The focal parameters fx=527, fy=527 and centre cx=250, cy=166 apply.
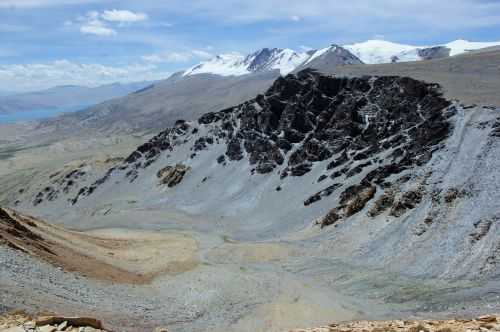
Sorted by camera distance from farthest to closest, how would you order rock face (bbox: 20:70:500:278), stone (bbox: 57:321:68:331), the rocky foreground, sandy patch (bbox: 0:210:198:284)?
rock face (bbox: 20:70:500:278)
sandy patch (bbox: 0:210:198:284)
stone (bbox: 57:321:68:331)
the rocky foreground

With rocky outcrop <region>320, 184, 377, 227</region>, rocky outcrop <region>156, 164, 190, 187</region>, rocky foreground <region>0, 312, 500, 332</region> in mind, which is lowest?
rocky outcrop <region>156, 164, 190, 187</region>

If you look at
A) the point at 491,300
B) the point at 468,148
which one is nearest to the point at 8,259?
the point at 491,300

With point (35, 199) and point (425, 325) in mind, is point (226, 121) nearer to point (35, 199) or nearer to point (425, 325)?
point (35, 199)

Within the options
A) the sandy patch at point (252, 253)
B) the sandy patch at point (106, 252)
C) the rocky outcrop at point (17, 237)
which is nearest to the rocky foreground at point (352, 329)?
the rocky outcrop at point (17, 237)

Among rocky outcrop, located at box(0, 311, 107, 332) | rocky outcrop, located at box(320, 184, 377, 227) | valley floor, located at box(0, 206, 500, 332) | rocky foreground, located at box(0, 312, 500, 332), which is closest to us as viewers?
rocky foreground, located at box(0, 312, 500, 332)

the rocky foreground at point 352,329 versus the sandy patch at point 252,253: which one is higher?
the rocky foreground at point 352,329

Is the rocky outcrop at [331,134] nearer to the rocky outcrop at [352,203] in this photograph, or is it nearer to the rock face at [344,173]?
the rocky outcrop at [352,203]

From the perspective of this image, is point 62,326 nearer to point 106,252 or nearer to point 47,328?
point 47,328

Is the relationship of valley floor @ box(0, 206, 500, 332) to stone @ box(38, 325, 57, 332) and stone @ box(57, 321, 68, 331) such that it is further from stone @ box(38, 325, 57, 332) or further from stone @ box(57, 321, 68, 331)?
stone @ box(38, 325, 57, 332)

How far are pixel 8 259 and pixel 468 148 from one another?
185ft

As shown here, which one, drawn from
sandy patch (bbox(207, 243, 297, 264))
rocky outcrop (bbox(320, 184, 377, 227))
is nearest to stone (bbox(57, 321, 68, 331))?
sandy patch (bbox(207, 243, 297, 264))

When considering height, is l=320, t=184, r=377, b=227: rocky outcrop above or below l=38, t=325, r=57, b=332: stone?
below

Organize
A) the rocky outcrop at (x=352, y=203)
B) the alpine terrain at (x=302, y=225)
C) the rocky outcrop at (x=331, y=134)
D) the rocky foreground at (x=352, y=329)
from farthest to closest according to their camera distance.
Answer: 1. the rocky outcrop at (x=331, y=134)
2. the rocky outcrop at (x=352, y=203)
3. the alpine terrain at (x=302, y=225)
4. the rocky foreground at (x=352, y=329)

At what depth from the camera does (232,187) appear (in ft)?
367
